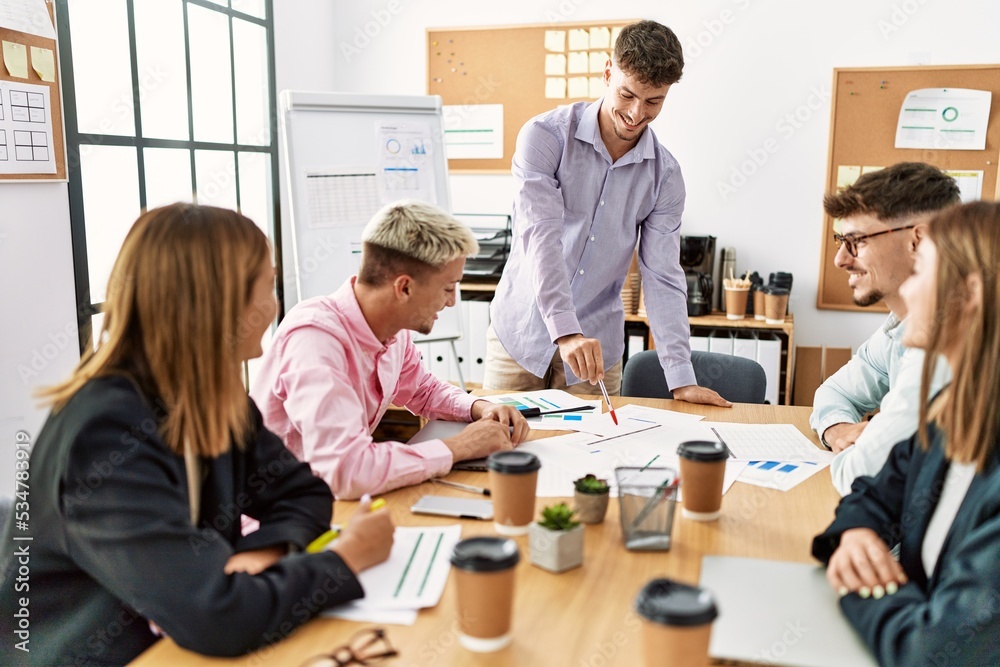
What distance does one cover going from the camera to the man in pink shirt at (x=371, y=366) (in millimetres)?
1530

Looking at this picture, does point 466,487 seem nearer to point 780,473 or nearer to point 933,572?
point 780,473

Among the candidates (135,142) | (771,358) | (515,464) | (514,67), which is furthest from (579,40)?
(515,464)

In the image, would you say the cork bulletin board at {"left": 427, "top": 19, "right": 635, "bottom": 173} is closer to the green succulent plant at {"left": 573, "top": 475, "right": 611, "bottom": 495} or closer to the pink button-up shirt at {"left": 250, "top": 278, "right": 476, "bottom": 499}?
the pink button-up shirt at {"left": 250, "top": 278, "right": 476, "bottom": 499}

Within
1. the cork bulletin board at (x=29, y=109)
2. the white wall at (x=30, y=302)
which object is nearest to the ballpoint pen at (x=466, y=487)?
the white wall at (x=30, y=302)

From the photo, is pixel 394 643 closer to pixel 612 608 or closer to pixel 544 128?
pixel 612 608

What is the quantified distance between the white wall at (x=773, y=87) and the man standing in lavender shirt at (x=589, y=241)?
69.4 inches

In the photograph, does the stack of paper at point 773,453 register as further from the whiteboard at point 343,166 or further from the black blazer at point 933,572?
the whiteboard at point 343,166

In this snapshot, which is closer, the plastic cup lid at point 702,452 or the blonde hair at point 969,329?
the blonde hair at point 969,329

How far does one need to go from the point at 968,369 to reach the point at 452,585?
Answer: 2.39 feet

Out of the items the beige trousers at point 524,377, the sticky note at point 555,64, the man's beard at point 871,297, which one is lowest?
the beige trousers at point 524,377

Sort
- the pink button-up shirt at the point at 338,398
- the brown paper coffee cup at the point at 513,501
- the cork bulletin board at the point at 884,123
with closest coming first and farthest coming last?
the brown paper coffee cup at the point at 513,501 → the pink button-up shirt at the point at 338,398 → the cork bulletin board at the point at 884,123

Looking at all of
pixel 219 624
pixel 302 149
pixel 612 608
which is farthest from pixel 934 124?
pixel 219 624

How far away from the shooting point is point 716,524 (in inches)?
55.9

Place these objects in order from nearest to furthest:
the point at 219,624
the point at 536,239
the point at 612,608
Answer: the point at 219,624 → the point at 612,608 → the point at 536,239
